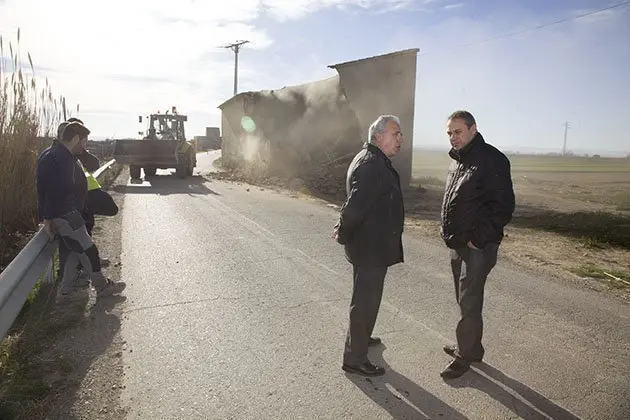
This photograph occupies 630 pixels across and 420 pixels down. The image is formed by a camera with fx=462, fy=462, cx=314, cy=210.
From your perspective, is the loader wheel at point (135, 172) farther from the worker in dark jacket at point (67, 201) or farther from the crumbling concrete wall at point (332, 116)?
the worker in dark jacket at point (67, 201)

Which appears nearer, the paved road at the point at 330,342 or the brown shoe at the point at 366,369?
the paved road at the point at 330,342

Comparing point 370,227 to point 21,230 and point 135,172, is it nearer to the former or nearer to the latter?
point 21,230

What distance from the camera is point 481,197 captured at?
3.48 m

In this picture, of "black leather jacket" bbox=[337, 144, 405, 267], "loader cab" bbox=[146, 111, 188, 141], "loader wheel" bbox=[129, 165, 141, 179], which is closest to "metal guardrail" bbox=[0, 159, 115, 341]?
"black leather jacket" bbox=[337, 144, 405, 267]

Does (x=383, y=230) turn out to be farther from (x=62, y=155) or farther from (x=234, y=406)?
(x=62, y=155)

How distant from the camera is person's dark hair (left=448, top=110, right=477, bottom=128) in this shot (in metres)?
3.52

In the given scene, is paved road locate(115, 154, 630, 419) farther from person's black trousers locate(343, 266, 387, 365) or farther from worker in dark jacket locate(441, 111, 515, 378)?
worker in dark jacket locate(441, 111, 515, 378)

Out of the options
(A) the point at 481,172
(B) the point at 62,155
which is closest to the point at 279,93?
(B) the point at 62,155

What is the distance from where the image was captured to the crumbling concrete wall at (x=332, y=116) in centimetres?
1627

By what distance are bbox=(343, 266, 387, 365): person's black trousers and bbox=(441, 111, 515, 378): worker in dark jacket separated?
636 millimetres

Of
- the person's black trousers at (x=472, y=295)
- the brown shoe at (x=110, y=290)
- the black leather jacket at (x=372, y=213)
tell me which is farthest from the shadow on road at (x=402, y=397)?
the brown shoe at (x=110, y=290)

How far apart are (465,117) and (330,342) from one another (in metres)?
2.15

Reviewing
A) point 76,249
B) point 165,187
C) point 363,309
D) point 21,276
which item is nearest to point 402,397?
point 363,309

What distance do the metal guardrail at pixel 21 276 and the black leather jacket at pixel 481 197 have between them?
3226 millimetres
